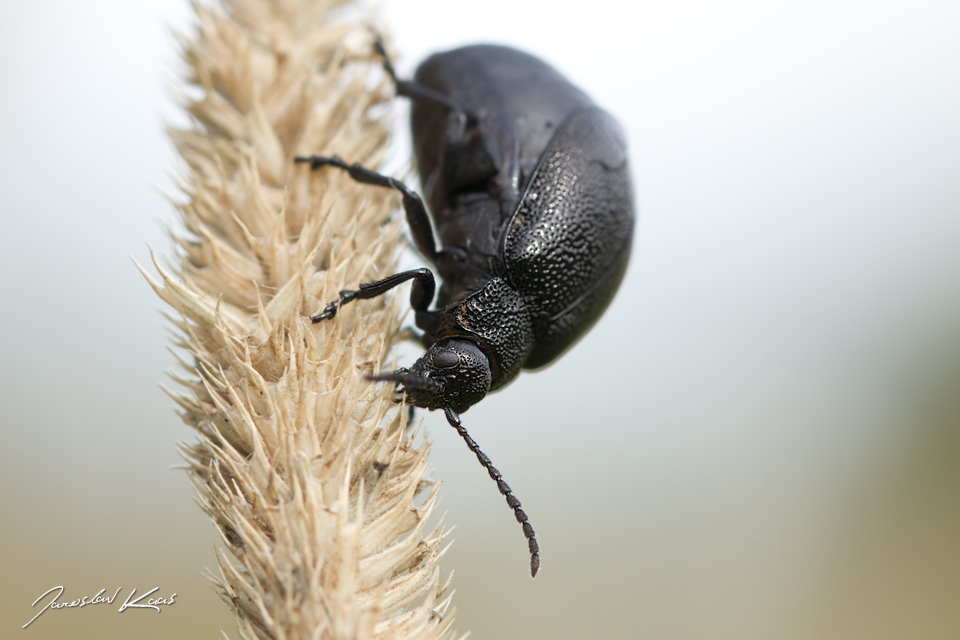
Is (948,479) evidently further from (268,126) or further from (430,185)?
(268,126)

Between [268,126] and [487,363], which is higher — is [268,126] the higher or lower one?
the higher one

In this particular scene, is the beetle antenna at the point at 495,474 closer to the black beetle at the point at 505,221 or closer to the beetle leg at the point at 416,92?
the black beetle at the point at 505,221

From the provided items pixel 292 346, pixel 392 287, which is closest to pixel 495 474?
pixel 392 287

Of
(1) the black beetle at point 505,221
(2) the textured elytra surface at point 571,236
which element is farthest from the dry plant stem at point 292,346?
(2) the textured elytra surface at point 571,236

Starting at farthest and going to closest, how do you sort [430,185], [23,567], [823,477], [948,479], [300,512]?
1. [823,477]
2. [948,479]
3. [23,567]
4. [430,185]
5. [300,512]

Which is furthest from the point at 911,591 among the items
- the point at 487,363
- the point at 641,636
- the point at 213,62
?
the point at 213,62
